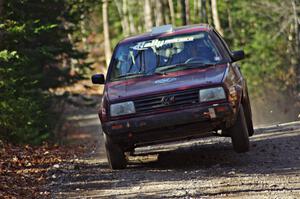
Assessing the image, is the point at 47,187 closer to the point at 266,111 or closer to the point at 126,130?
the point at 126,130

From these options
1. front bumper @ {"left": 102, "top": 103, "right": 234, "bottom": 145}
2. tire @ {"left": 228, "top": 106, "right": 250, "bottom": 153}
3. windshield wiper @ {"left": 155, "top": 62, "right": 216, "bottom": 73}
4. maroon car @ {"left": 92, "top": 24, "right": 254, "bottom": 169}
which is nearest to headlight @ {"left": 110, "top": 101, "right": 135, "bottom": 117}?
maroon car @ {"left": 92, "top": 24, "right": 254, "bottom": 169}

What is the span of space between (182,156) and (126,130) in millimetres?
1975

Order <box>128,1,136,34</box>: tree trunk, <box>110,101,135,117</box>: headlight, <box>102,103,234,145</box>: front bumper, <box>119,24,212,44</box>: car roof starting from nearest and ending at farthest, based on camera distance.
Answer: <box>102,103,234,145</box>: front bumper → <box>110,101,135,117</box>: headlight → <box>119,24,212,44</box>: car roof → <box>128,1,136,34</box>: tree trunk

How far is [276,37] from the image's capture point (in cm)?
4156

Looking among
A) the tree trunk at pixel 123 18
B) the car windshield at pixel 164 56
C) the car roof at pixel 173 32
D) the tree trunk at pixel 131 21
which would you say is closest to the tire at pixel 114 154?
the car windshield at pixel 164 56

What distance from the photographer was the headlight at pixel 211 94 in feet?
30.9

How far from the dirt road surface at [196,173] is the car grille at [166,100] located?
0.95m

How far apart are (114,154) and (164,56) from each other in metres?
1.76

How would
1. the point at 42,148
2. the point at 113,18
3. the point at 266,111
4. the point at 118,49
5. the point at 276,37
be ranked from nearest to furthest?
the point at 118,49, the point at 42,148, the point at 266,111, the point at 276,37, the point at 113,18

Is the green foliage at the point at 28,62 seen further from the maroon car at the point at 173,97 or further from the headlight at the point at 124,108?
the headlight at the point at 124,108

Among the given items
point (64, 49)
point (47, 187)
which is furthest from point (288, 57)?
point (47, 187)

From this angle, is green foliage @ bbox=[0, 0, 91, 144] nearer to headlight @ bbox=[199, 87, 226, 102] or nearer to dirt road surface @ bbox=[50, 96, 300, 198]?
dirt road surface @ bbox=[50, 96, 300, 198]

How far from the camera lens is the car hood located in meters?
9.56

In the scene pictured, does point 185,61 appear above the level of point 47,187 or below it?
above
